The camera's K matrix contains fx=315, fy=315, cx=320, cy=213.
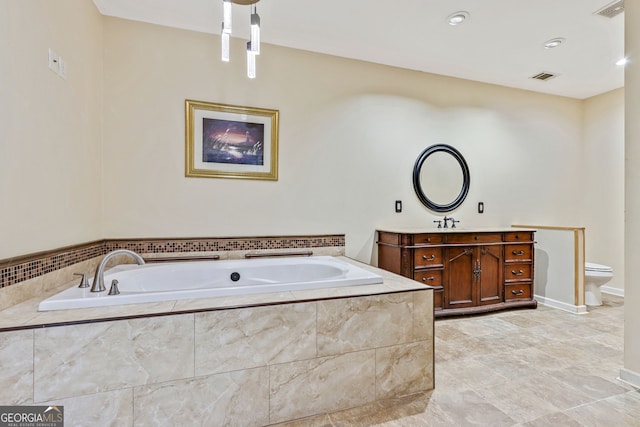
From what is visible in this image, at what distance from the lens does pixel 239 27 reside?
2.61 metres

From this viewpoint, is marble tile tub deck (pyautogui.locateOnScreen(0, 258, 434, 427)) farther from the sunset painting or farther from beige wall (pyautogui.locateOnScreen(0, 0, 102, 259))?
the sunset painting

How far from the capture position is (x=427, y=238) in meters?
2.97

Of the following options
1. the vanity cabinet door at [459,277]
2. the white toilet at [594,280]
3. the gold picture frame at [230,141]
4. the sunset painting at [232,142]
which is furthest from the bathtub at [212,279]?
the white toilet at [594,280]

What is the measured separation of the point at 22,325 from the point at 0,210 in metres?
0.55

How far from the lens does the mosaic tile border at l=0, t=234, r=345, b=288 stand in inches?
59.1

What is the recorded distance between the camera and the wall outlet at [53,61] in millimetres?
1772

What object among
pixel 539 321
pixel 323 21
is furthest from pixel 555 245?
pixel 323 21

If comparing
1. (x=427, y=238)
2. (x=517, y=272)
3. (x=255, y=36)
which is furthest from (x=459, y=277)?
(x=255, y=36)

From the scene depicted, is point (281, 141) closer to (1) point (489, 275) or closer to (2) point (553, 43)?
(1) point (489, 275)

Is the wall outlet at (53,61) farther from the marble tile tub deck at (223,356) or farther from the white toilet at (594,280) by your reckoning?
the white toilet at (594,280)

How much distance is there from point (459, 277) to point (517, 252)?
2.57 ft

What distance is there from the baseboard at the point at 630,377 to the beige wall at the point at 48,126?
3.42 meters

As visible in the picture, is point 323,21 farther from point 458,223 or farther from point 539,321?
point 539,321

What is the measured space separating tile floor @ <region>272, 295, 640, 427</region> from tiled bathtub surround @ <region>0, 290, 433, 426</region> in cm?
13
